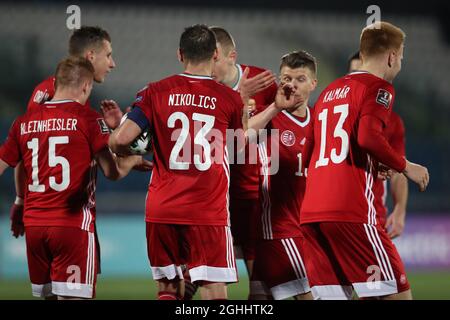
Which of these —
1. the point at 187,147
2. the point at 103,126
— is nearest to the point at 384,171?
the point at 187,147

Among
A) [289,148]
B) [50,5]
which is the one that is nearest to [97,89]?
[50,5]

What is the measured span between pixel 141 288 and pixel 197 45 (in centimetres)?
708

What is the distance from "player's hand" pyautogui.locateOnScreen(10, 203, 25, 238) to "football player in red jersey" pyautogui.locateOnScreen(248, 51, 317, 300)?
2010mm

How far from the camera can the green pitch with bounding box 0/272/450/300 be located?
35.4 ft

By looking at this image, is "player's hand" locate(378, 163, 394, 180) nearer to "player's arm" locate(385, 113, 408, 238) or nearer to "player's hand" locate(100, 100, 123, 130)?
"player's hand" locate(100, 100, 123, 130)

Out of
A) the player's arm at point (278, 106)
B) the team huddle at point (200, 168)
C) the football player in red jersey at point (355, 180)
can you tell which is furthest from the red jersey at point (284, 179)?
the football player in red jersey at point (355, 180)

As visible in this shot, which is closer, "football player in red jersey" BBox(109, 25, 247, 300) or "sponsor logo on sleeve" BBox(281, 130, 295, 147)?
"football player in red jersey" BBox(109, 25, 247, 300)

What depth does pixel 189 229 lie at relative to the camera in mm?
5562

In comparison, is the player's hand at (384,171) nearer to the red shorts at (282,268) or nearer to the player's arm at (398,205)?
the red shorts at (282,268)

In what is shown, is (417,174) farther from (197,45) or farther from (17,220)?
(17,220)

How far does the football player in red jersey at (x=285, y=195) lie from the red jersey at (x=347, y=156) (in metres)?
1.20

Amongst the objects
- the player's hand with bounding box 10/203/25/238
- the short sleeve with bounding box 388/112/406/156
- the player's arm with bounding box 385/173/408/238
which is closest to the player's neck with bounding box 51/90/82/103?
the player's hand with bounding box 10/203/25/238

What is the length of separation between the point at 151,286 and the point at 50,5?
340 inches
